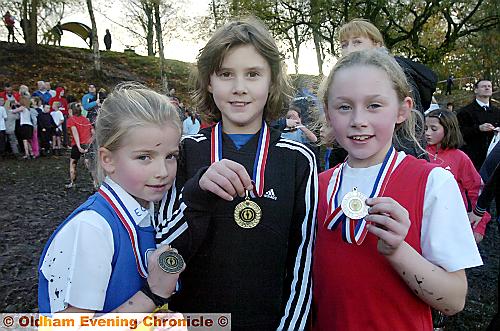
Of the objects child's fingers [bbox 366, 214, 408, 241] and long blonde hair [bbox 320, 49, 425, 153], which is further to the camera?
long blonde hair [bbox 320, 49, 425, 153]

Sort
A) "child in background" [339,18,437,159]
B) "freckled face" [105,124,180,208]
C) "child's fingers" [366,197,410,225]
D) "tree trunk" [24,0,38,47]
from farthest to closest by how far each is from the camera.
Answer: "tree trunk" [24,0,38,47] < "child in background" [339,18,437,159] < "freckled face" [105,124,180,208] < "child's fingers" [366,197,410,225]

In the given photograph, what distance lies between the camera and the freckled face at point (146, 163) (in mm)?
1806

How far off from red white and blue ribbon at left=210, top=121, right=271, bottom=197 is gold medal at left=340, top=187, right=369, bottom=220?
0.31 meters

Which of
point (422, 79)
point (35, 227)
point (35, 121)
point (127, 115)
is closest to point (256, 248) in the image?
point (127, 115)

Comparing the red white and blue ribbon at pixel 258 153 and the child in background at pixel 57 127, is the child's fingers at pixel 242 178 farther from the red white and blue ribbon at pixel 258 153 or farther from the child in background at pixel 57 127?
the child in background at pixel 57 127

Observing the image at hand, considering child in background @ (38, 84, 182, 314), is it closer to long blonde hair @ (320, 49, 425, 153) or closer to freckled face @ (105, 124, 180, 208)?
freckled face @ (105, 124, 180, 208)

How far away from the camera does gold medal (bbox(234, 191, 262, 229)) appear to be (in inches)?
68.7

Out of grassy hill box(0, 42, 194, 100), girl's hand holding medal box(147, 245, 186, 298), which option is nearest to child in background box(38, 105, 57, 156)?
grassy hill box(0, 42, 194, 100)

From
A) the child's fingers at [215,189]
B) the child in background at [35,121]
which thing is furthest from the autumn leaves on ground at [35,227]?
the child's fingers at [215,189]

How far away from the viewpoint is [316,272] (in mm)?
1839

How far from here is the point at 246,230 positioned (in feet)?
5.72

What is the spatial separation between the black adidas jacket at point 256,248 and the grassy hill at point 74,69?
20.6 meters

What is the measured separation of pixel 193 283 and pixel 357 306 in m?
0.60

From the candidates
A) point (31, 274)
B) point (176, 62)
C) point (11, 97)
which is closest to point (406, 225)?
point (31, 274)
